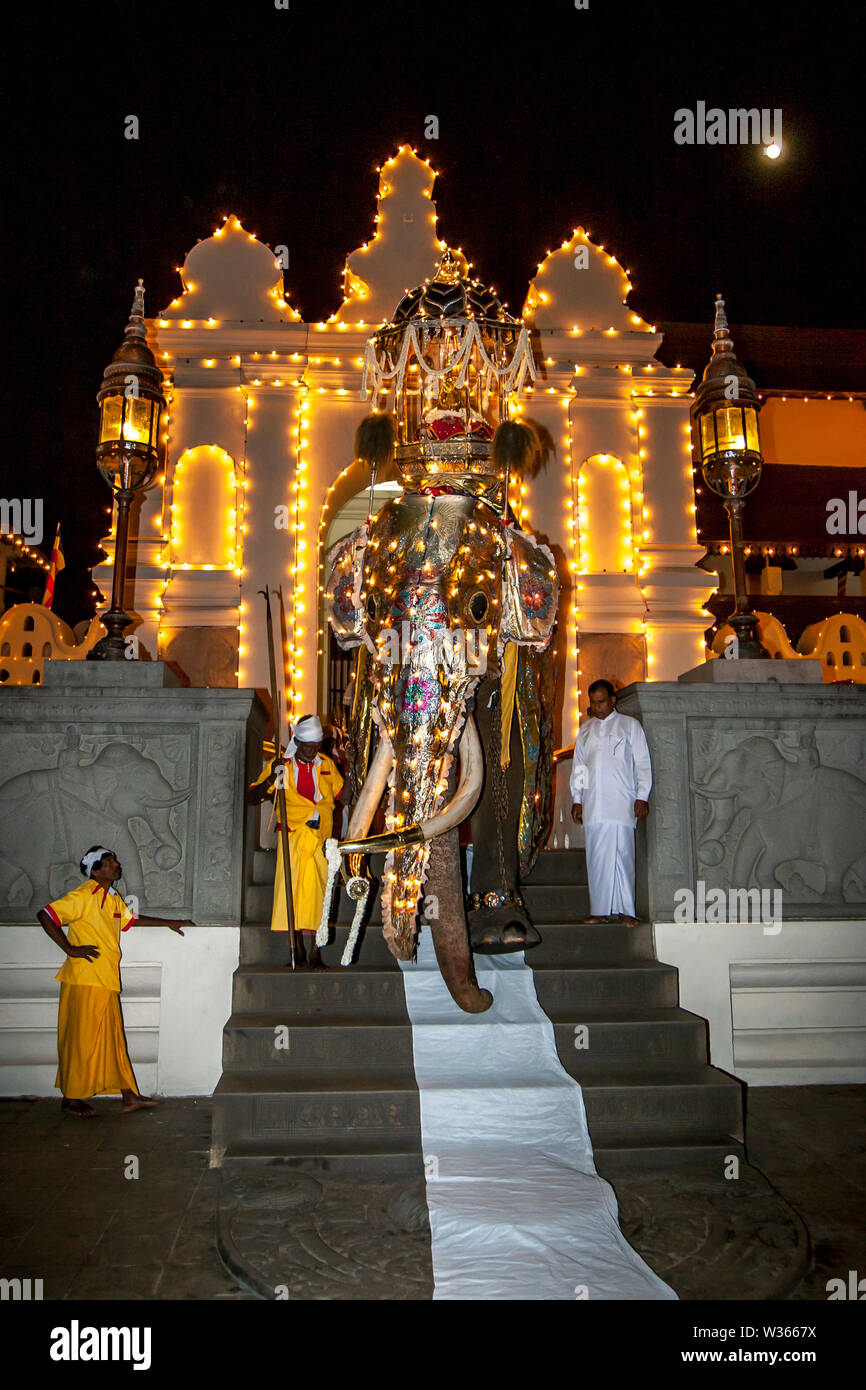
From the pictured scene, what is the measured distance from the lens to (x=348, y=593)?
16.7 ft

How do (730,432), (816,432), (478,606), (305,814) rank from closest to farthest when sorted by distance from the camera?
(478,606), (305,814), (730,432), (816,432)

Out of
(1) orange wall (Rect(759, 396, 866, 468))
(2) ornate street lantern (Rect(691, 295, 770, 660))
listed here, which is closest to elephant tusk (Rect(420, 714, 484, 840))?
(2) ornate street lantern (Rect(691, 295, 770, 660))

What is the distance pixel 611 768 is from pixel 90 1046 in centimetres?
335

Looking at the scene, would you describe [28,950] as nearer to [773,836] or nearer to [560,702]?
[773,836]

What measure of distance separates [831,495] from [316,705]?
11043mm

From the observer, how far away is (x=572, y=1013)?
4703 mm

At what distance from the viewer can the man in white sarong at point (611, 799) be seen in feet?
18.7

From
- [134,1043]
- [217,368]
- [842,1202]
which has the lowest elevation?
[842,1202]

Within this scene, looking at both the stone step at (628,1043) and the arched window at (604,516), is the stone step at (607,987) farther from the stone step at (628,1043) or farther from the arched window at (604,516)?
the arched window at (604,516)

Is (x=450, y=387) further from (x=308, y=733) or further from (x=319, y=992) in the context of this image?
(x=319, y=992)

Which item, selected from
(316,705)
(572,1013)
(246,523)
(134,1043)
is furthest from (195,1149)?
(246,523)

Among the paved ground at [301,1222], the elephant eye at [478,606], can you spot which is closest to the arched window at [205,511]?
the elephant eye at [478,606]

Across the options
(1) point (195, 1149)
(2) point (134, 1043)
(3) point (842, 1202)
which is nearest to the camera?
(3) point (842, 1202)

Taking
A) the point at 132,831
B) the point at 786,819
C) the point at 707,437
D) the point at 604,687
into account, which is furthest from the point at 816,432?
the point at 132,831
